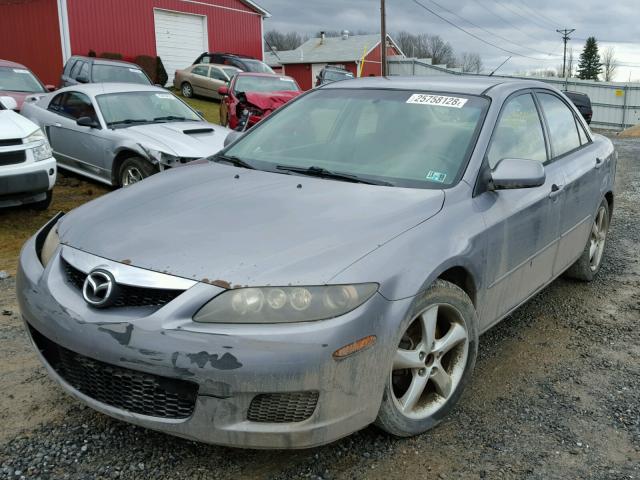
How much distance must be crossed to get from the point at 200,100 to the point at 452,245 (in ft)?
70.6

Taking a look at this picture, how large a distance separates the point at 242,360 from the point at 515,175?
1.75 m

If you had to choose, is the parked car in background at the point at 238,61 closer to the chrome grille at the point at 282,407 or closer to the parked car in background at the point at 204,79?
the parked car in background at the point at 204,79

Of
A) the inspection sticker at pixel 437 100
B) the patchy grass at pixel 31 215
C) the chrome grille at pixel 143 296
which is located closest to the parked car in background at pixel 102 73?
the patchy grass at pixel 31 215

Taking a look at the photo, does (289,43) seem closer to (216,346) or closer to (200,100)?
(200,100)

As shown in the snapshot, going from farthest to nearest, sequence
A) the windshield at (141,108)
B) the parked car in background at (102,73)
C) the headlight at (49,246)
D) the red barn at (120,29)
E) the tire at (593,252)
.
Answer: the red barn at (120,29)
the parked car in background at (102,73)
the windshield at (141,108)
the tire at (593,252)
the headlight at (49,246)

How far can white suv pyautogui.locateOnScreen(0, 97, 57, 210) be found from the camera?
5.98 metres

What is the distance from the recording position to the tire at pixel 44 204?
6.89 m

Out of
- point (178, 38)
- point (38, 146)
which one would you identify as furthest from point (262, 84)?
point (178, 38)

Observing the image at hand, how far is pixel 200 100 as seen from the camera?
907 inches

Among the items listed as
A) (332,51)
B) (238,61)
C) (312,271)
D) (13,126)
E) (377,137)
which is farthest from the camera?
(332,51)

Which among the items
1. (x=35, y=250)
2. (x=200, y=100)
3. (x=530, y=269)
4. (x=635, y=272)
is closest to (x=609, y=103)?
(x=200, y=100)

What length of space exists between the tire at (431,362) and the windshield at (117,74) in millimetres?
11941

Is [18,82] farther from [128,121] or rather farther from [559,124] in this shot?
[559,124]

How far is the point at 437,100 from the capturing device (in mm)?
3588
